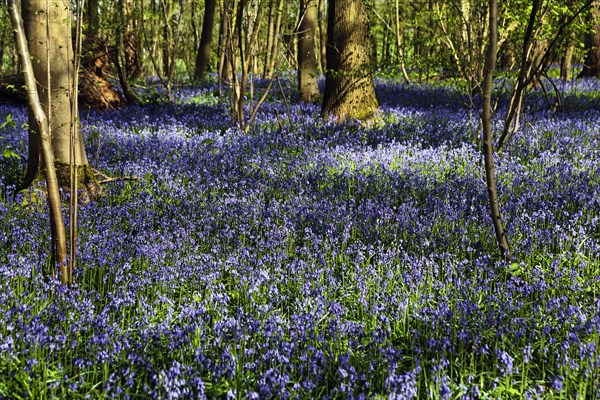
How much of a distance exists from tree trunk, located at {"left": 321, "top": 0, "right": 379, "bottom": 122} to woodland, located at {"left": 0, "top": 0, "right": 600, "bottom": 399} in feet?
3.51

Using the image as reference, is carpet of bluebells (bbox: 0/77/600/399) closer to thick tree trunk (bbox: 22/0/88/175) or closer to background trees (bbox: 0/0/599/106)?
thick tree trunk (bbox: 22/0/88/175)

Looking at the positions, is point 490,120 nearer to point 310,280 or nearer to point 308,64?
point 310,280

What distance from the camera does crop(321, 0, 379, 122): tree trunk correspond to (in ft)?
32.7

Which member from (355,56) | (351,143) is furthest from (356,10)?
(351,143)

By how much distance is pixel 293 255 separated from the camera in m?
4.68

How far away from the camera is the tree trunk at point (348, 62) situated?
9.96 metres

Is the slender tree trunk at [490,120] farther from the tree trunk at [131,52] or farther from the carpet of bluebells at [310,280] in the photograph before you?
the tree trunk at [131,52]

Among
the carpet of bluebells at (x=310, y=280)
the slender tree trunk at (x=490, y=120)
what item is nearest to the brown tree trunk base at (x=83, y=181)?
the carpet of bluebells at (x=310, y=280)

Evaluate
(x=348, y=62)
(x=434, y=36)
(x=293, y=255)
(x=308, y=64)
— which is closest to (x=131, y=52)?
(x=308, y=64)

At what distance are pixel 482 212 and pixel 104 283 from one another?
136 inches

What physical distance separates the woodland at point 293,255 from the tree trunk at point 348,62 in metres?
1.07

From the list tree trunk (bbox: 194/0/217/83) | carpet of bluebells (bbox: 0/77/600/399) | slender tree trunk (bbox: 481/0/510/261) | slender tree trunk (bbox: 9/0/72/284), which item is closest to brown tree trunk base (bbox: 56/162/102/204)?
carpet of bluebells (bbox: 0/77/600/399)

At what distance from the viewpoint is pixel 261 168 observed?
722 cm

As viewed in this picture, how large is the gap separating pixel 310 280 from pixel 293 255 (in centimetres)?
57
